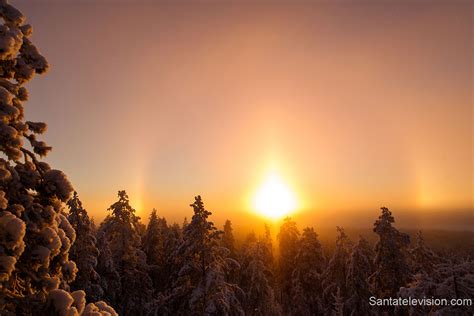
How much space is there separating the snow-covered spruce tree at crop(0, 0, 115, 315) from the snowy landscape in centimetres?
2

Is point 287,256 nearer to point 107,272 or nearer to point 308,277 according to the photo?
point 308,277

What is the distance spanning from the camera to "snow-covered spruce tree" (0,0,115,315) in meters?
6.24

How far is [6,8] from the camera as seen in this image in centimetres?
709

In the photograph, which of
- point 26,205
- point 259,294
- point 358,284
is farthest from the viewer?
point 259,294

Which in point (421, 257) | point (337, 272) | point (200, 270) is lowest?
point (200, 270)

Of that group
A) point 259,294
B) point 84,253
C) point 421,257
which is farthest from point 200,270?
point 421,257

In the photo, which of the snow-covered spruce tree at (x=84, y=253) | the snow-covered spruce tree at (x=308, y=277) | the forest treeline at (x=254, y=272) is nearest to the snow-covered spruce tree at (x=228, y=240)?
the forest treeline at (x=254, y=272)

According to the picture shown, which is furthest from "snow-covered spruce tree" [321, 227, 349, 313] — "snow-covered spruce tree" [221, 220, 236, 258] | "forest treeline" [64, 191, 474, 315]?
"snow-covered spruce tree" [221, 220, 236, 258]

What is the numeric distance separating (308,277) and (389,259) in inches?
504

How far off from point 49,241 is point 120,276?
28169 millimetres

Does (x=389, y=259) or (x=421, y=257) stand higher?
(x=421, y=257)

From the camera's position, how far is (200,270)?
2270cm

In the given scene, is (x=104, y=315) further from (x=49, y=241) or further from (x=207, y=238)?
(x=207, y=238)

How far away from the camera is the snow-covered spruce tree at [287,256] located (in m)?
42.0
